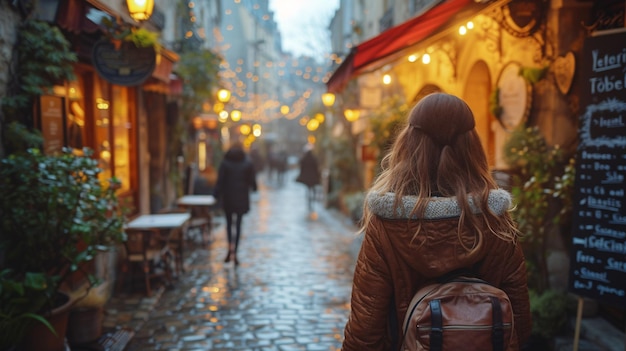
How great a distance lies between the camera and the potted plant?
4.46 metres

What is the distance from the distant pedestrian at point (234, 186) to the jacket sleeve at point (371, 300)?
7.20 metres

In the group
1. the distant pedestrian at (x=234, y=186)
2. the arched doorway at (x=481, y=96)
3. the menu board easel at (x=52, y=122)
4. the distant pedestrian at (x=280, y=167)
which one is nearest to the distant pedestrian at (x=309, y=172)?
the distant pedestrian at (x=234, y=186)

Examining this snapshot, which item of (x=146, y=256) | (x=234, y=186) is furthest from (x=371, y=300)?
(x=234, y=186)

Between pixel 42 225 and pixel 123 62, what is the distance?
7.71 feet

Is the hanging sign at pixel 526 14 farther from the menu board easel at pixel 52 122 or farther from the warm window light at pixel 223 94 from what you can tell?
the warm window light at pixel 223 94

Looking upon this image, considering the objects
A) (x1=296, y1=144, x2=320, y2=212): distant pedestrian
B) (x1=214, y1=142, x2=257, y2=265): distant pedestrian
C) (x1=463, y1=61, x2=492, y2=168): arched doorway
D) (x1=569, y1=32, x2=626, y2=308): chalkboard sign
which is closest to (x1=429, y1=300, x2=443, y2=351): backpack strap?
(x1=569, y1=32, x2=626, y2=308): chalkboard sign

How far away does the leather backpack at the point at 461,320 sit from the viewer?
2002mm

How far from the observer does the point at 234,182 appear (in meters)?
9.47

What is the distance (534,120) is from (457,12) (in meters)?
1.45

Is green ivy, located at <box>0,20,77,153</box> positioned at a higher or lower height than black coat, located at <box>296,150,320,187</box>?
higher

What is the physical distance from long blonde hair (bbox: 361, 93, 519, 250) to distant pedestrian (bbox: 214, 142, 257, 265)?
7.20 metres

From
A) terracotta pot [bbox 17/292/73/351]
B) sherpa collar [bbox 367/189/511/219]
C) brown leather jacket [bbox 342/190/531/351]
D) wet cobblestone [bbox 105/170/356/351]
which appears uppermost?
sherpa collar [bbox 367/189/511/219]

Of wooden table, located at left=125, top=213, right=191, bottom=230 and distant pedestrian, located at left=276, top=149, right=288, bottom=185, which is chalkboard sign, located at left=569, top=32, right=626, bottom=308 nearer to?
wooden table, located at left=125, top=213, right=191, bottom=230

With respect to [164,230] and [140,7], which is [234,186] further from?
[140,7]
